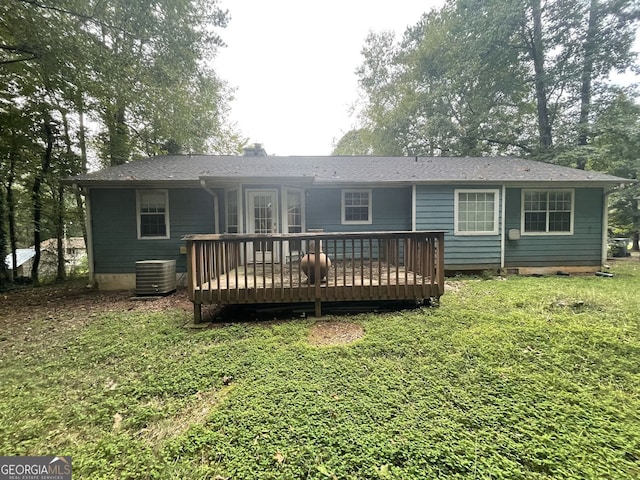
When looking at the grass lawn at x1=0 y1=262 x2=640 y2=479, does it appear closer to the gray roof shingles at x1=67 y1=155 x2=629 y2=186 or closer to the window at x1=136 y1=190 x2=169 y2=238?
the window at x1=136 y1=190 x2=169 y2=238

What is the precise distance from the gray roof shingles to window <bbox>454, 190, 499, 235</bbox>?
0.47 meters

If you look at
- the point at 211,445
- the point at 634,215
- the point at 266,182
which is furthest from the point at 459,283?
the point at 634,215

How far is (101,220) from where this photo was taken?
698 cm

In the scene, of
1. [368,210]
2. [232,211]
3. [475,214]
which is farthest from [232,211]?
[475,214]

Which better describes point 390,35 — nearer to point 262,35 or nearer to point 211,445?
point 262,35

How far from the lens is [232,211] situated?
694cm

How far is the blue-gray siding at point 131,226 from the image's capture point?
6980 millimetres

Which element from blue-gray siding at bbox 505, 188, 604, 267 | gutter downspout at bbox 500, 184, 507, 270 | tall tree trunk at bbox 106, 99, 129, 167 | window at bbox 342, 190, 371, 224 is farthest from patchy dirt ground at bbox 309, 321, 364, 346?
tall tree trunk at bbox 106, 99, 129, 167

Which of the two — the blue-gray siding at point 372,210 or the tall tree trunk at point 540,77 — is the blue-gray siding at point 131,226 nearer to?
the blue-gray siding at point 372,210

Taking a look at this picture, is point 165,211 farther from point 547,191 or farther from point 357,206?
point 547,191

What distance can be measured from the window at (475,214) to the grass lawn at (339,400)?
3.81m

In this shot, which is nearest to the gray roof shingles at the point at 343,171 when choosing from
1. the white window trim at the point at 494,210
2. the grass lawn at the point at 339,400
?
the white window trim at the point at 494,210

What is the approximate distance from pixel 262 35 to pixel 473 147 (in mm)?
11419

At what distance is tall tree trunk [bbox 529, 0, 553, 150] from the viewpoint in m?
11.7
